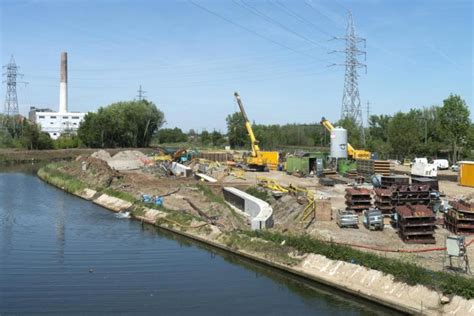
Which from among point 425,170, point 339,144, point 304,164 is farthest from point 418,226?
point 339,144

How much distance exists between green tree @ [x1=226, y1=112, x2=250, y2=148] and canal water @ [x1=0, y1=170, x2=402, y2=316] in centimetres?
8838

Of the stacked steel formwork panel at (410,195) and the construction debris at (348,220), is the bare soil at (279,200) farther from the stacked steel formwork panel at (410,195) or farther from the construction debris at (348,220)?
the stacked steel formwork panel at (410,195)

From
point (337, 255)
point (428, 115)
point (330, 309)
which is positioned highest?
point (428, 115)

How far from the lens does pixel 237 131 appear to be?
4852 inches

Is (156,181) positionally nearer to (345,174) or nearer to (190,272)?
(345,174)

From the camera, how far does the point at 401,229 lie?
2556 centimetres

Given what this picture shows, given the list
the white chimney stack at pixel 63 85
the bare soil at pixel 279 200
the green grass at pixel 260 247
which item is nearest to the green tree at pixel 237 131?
the white chimney stack at pixel 63 85

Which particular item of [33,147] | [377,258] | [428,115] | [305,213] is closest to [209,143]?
[33,147]

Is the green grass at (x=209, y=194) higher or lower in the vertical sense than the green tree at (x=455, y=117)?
lower

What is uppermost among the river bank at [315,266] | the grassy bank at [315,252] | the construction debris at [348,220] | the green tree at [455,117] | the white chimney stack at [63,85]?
the white chimney stack at [63,85]

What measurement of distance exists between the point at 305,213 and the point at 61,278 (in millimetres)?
14200

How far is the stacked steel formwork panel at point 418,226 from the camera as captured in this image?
81.4 ft

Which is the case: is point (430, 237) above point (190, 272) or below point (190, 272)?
above

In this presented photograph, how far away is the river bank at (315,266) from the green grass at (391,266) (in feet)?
0.62
